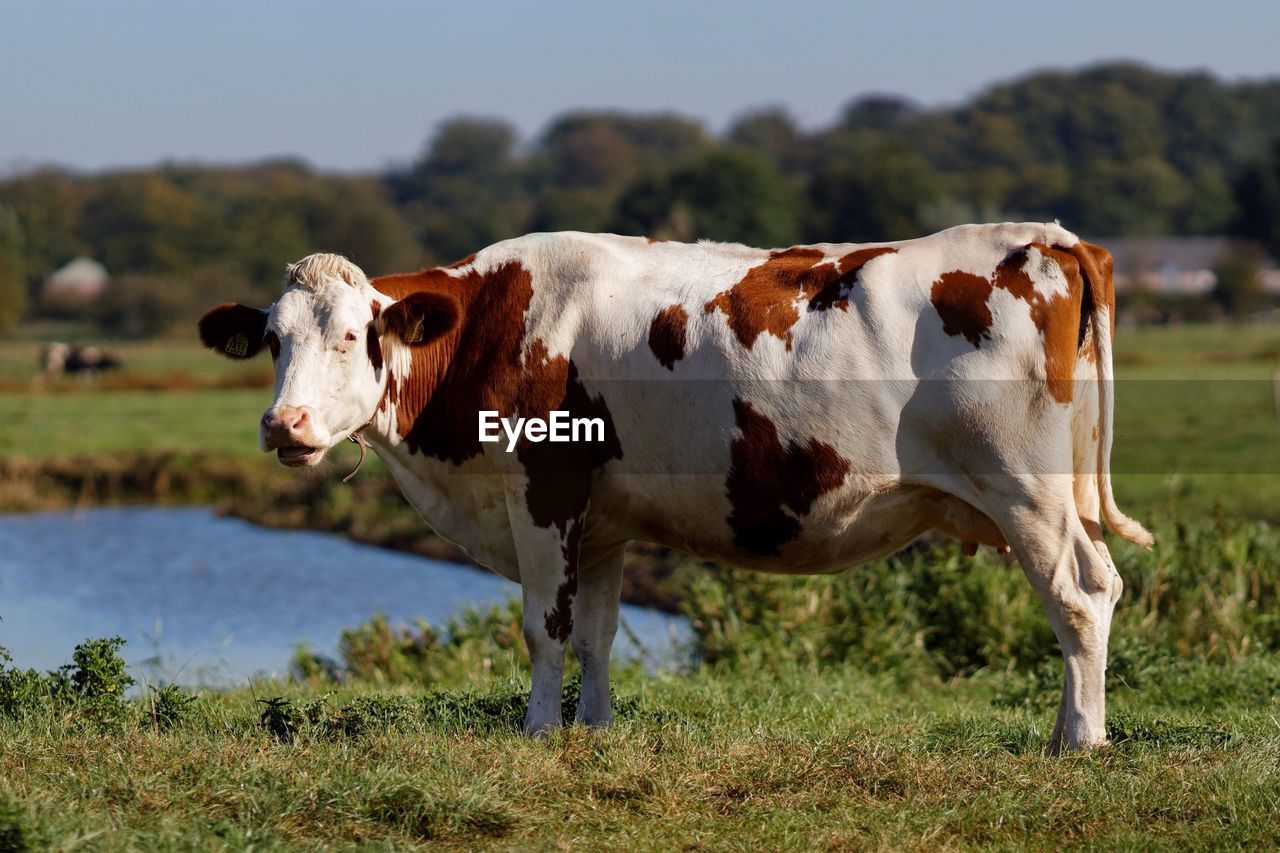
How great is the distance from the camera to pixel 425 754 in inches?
229

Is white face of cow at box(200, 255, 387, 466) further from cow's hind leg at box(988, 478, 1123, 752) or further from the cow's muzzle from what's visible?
cow's hind leg at box(988, 478, 1123, 752)

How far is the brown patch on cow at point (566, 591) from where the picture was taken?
6648mm

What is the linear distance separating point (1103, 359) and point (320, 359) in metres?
3.24

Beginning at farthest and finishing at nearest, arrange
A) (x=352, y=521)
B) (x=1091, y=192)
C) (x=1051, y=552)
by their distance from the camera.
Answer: (x=1091, y=192) → (x=352, y=521) → (x=1051, y=552)

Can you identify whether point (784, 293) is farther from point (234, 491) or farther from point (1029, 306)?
point (234, 491)

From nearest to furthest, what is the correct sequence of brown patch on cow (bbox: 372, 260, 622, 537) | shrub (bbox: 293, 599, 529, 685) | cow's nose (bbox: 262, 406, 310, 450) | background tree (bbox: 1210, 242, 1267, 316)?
cow's nose (bbox: 262, 406, 310, 450) < brown patch on cow (bbox: 372, 260, 622, 537) < shrub (bbox: 293, 599, 529, 685) < background tree (bbox: 1210, 242, 1267, 316)

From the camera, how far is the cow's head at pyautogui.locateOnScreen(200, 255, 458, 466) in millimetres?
6336

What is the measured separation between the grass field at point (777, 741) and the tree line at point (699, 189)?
27.4 meters

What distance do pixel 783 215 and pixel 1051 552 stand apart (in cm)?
8070

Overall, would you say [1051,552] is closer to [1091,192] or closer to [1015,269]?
[1015,269]

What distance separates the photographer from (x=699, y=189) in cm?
8469

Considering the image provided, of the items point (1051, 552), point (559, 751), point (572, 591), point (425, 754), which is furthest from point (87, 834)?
point (1051, 552)

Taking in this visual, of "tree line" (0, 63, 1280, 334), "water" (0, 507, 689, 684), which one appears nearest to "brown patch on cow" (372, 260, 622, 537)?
A: "water" (0, 507, 689, 684)

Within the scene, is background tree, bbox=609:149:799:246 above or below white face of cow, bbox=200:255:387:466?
above
